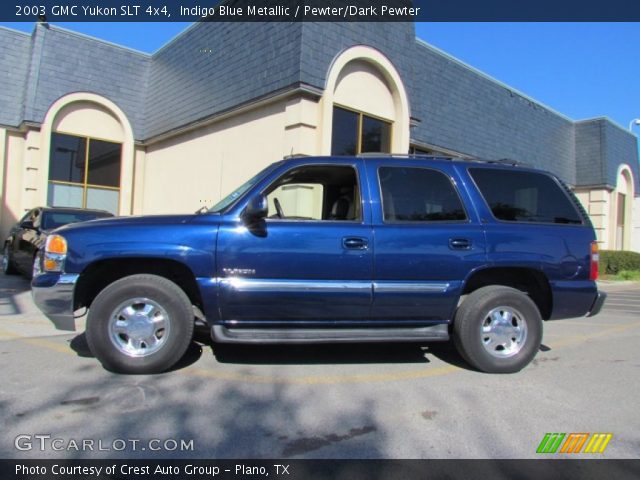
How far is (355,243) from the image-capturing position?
4445 millimetres

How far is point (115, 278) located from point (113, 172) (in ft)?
41.2

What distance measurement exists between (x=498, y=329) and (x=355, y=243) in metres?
1.67

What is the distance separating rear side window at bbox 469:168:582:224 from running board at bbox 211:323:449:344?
138cm

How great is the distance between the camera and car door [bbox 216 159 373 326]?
4.32 metres

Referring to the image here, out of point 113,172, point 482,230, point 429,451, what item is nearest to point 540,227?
point 482,230

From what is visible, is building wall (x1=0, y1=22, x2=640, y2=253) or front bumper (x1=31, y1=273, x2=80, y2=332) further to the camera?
building wall (x1=0, y1=22, x2=640, y2=253)

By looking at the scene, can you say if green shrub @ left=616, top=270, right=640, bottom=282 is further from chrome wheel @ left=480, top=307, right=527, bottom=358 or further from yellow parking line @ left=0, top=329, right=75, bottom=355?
yellow parking line @ left=0, top=329, right=75, bottom=355

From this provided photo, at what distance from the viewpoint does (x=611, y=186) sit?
21.3m

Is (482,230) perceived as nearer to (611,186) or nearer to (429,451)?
(429,451)

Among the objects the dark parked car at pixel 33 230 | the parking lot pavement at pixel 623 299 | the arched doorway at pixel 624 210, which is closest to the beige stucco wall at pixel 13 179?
the dark parked car at pixel 33 230

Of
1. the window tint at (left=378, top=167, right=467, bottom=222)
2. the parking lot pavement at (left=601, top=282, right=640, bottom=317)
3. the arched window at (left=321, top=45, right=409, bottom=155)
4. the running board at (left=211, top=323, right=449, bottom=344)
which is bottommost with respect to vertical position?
the parking lot pavement at (left=601, top=282, right=640, bottom=317)

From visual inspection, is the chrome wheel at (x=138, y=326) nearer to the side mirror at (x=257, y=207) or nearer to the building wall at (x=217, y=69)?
the side mirror at (x=257, y=207)

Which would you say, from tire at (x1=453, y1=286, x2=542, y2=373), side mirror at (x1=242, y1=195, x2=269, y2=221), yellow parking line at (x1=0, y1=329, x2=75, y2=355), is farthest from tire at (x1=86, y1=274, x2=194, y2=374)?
tire at (x1=453, y1=286, x2=542, y2=373)

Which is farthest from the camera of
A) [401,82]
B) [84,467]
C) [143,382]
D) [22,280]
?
[401,82]
